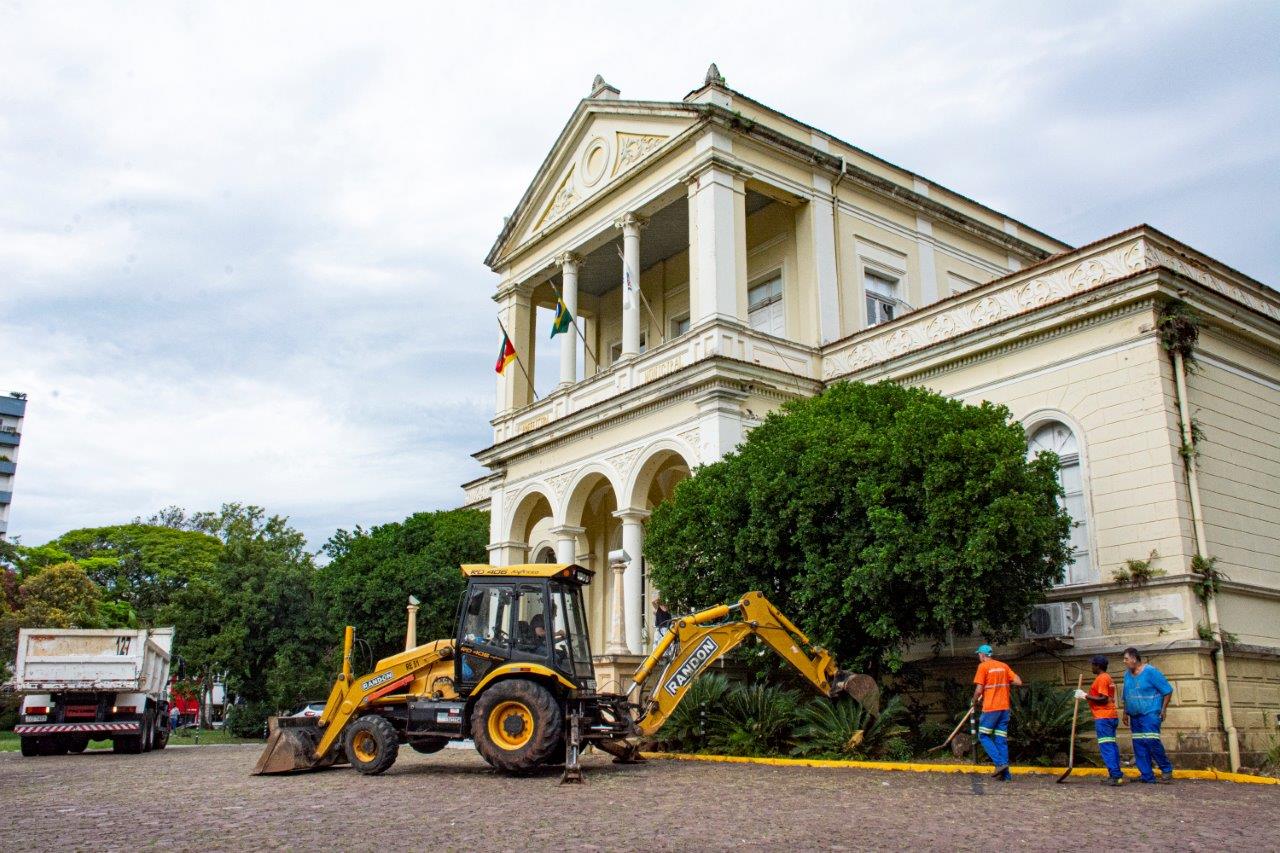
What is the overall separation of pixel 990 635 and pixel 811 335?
865 centimetres

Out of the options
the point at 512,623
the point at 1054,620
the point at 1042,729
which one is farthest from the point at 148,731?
the point at 1054,620

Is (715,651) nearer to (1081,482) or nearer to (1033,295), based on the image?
(1081,482)

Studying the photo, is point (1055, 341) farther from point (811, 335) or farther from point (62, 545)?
point (62, 545)

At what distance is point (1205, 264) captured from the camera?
53.9ft

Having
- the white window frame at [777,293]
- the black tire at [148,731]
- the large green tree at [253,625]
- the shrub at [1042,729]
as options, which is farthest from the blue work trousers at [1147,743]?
the large green tree at [253,625]

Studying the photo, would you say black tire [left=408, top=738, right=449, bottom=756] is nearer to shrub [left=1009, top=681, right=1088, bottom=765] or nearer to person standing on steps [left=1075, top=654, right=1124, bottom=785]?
shrub [left=1009, top=681, right=1088, bottom=765]

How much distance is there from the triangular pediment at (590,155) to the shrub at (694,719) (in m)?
11.5

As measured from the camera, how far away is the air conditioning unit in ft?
50.5

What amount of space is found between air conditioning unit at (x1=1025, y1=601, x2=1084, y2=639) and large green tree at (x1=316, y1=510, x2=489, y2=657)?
15.6 m

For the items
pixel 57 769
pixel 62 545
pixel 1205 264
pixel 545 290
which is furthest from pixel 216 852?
pixel 62 545

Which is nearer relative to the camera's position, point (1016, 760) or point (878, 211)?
point (1016, 760)

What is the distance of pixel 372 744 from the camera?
13.2 metres

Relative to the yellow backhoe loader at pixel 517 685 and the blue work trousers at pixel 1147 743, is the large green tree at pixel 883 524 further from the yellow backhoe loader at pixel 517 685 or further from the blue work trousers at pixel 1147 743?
the blue work trousers at pixel 1147 743

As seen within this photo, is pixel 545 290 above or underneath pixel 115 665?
above
